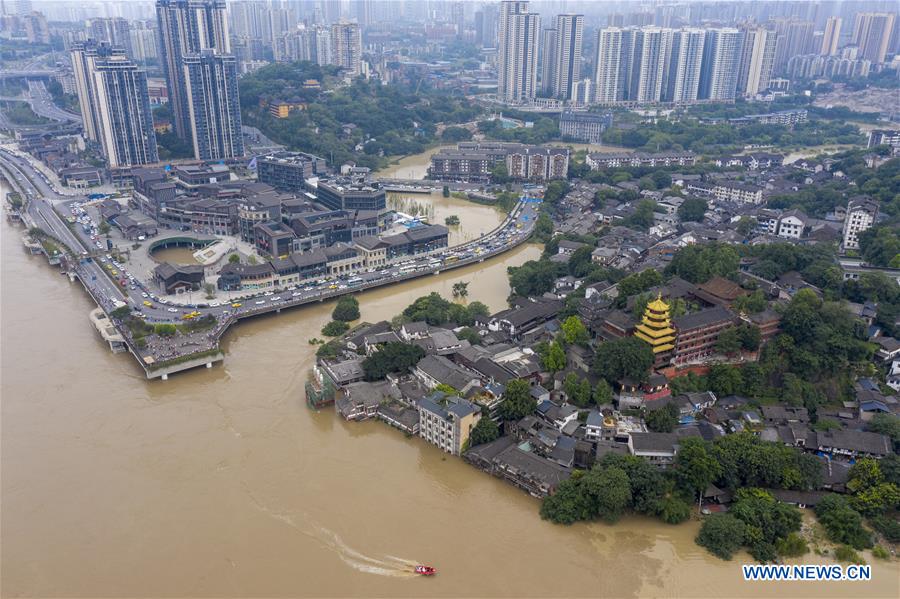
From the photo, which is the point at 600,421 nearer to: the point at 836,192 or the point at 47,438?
the point at 47,438

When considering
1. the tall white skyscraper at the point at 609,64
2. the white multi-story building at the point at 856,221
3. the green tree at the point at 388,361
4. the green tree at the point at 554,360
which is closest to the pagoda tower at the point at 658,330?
the green tree at the point at 554,360

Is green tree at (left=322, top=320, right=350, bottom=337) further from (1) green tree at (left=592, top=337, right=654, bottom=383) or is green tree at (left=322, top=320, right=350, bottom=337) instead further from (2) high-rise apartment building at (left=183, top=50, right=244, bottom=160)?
(2) high-rise apartment building at (left=183, top=50, right=244, bottom=160)

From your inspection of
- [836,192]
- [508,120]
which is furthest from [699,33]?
[836,192]

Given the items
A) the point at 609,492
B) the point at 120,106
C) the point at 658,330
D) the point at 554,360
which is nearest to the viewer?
the point at 609,492

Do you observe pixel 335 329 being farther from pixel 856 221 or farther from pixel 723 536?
pixel 856 221

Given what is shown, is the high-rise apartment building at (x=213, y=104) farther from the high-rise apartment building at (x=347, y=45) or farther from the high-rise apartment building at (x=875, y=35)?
the high-rise apartment building at (x=875, y=35)

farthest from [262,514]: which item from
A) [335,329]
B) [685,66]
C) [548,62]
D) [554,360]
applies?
[685,66]

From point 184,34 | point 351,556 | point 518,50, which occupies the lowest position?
point 351,556
